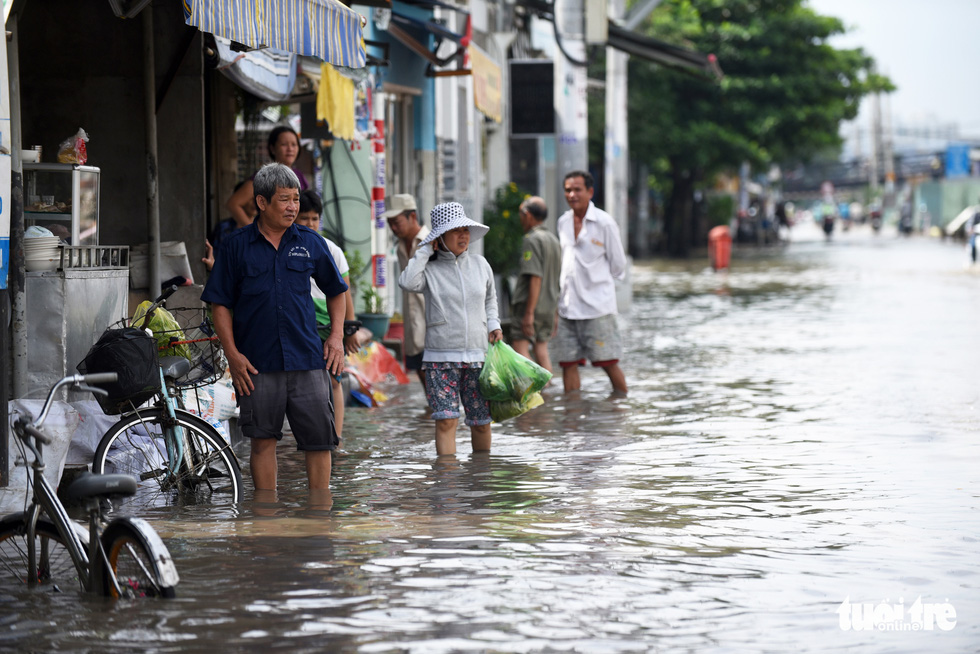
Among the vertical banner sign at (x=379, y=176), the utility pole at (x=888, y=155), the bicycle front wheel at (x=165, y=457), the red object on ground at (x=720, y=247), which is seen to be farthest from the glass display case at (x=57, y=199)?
the utility pole at (x=888, y=155)

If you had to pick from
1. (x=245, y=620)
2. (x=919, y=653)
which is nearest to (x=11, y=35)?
(x=245, y=620)

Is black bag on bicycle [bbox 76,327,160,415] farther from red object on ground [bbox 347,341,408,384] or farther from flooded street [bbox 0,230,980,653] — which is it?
red object on ground [bbox 347,341,408,384]

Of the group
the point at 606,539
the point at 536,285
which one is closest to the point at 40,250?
the point at 606,539

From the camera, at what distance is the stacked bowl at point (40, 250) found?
752 cm

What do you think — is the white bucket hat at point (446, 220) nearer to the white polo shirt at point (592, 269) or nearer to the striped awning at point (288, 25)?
the striped awning at point (288, 25)

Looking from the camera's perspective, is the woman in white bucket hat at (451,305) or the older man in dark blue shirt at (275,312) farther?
the woman in white bucket hat at (451,305)

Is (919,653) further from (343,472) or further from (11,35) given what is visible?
(11,35)

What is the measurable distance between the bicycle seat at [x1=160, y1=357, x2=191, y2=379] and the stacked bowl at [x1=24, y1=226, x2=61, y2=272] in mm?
942

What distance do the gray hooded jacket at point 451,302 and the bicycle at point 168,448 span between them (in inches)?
58.6

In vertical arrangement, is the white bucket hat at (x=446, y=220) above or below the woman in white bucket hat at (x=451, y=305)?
above

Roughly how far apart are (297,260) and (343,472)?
1999mm

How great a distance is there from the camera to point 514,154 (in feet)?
87.8

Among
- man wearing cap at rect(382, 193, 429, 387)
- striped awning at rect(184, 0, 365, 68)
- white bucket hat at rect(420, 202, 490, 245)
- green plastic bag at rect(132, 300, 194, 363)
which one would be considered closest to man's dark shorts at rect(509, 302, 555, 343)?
man wearing cap at rect(382, 193, 429, 387)

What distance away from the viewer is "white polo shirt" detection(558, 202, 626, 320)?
11.8m
